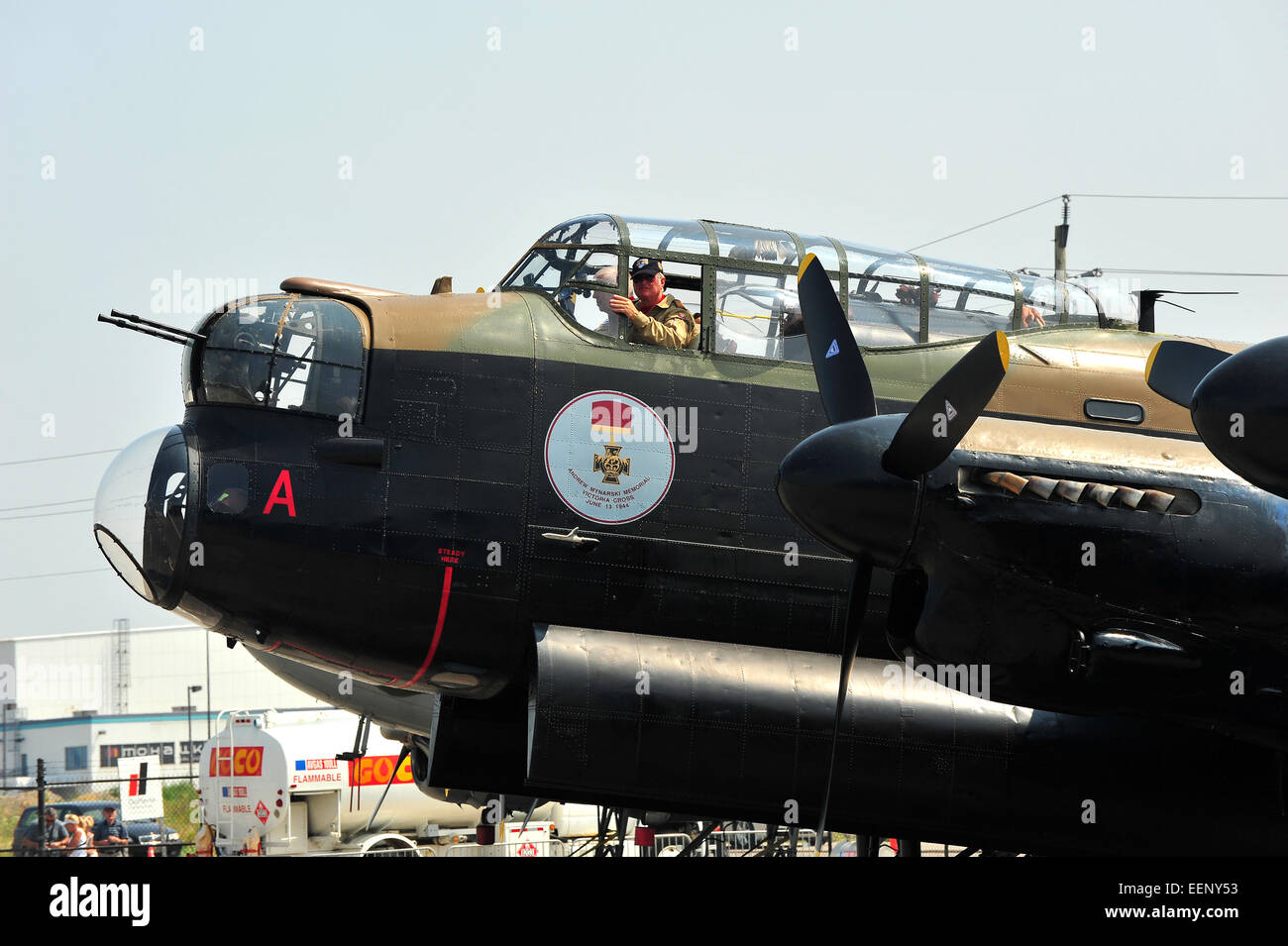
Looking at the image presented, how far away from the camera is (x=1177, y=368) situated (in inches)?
470

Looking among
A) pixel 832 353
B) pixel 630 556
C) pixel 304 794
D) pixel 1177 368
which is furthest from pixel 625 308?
pixel 304 794

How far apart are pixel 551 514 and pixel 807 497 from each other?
3088mm

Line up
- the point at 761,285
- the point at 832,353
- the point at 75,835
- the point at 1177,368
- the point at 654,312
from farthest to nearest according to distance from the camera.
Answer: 1. the point at 75,835
2. the point at 761,285
3. the point at 654,312
4. the point at 832,353
5. the point at 1177,368

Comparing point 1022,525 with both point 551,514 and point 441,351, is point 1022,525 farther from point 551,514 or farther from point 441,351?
point 441,351

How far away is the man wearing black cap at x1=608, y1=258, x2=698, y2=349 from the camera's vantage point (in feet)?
46.3

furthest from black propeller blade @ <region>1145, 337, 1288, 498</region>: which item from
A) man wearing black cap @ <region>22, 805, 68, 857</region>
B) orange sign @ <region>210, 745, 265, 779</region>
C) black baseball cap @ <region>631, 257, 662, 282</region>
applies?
man wearing black cap @ <region>22, 805, 68, 857</region>

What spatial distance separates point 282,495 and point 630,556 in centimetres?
324

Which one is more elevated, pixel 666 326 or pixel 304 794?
pixel 666 326

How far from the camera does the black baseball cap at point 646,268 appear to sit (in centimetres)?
1437

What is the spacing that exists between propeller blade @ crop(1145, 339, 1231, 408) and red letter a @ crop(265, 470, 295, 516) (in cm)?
756

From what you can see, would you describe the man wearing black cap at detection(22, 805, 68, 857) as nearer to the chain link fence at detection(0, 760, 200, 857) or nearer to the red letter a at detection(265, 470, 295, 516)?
the chain link fence at detection(0, 760, 200, 857)

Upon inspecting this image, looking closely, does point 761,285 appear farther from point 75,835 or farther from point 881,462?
point 75,835
